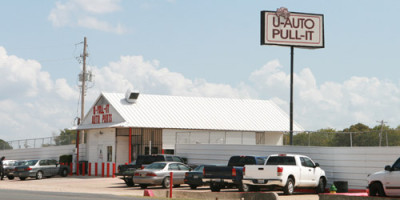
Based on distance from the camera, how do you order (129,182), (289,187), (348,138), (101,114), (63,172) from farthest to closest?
(101,114)
(63,172)
(129,182)
(348,138)
(289,187)

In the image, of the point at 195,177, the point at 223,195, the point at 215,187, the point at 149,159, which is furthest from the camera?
the point at 149,159

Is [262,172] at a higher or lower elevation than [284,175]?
higher

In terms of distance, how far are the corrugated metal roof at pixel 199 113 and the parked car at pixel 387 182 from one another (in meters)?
23.0

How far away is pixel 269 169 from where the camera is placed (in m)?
26.1

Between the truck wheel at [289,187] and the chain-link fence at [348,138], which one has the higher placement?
the chain-link fence at [348,138]

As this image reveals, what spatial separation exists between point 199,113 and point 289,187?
22071 millimetres

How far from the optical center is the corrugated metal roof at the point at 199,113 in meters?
44.7

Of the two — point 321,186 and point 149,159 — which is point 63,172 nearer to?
point 149,159

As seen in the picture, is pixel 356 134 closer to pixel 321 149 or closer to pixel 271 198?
pixel 321 149

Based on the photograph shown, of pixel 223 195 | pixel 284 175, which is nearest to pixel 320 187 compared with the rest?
pixel 284 175

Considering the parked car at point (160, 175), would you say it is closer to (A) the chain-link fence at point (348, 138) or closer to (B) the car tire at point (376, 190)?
(A) the chain-link fence at point (348, 138)

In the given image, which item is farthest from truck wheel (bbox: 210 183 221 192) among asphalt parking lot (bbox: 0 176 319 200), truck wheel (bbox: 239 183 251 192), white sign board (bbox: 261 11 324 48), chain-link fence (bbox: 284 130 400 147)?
white sign board (bbox: 261 11 324 48)

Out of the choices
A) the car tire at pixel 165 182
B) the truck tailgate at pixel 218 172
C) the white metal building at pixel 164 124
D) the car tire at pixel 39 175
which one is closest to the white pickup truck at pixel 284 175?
the truck tailgate at pixel 218 172

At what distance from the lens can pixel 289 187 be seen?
26500 mm
